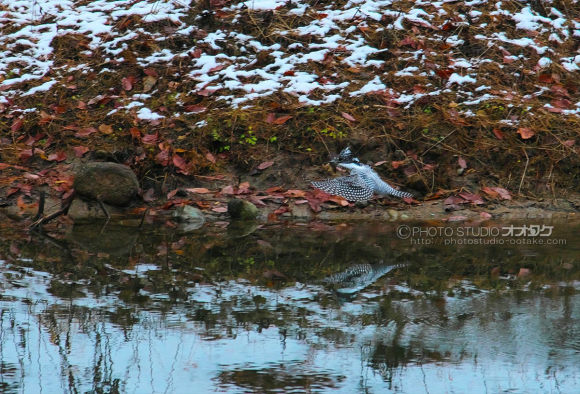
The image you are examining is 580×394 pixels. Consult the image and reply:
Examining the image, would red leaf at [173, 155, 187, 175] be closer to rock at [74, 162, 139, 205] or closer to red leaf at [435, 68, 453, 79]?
rock at [74, 162, 139, 205]

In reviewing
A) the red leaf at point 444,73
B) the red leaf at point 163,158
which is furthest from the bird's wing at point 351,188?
the red leaf at point 444,73

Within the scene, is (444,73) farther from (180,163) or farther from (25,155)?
(25,155)

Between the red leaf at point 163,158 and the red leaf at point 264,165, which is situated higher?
the red leaf at point 163,158

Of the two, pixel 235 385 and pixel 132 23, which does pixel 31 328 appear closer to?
pixel 235 385

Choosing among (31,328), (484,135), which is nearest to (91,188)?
(31,328)

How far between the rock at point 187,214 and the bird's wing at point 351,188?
44.7 inches

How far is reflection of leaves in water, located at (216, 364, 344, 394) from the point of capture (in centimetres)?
272

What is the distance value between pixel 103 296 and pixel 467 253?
2338 mm

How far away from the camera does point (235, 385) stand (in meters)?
2.75

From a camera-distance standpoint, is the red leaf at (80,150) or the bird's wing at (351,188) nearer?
the bird's wing at (351,188)

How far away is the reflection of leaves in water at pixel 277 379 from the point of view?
2723mm

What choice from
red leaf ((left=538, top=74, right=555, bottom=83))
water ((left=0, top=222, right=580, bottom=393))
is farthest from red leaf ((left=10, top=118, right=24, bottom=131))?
red leaf ((left=538, top=74, right=555, bottom=83))

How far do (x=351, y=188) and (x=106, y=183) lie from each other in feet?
6.61

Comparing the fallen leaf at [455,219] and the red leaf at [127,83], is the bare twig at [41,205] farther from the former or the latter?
the fallen leaf at [455,219]
